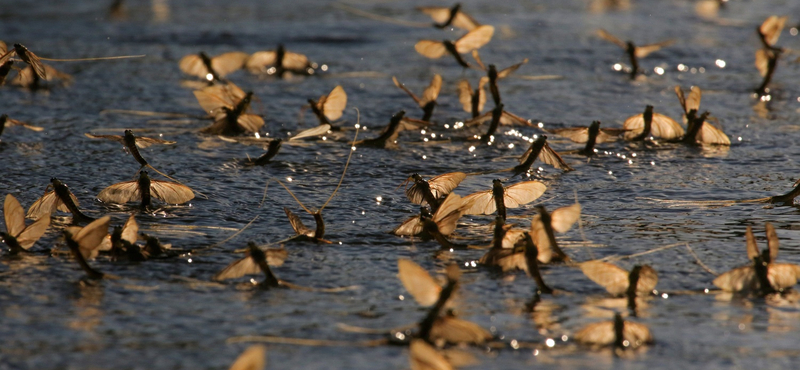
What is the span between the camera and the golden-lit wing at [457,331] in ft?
6.17

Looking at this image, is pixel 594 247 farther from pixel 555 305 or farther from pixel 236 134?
pixel 236 134

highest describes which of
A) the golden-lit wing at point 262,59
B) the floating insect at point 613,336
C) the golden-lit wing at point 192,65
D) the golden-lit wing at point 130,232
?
the golden-lit wing at point 262,59

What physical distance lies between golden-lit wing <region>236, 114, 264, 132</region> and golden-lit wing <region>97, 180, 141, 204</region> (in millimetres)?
1035

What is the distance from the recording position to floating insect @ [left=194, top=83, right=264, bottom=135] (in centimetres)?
375

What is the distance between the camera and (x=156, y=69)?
5219 mm

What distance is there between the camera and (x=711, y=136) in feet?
12.1

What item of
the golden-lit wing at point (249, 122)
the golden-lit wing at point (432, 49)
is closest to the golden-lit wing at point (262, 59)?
the golden-lit wing at point (432, 49)

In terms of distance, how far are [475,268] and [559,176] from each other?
3.38ft

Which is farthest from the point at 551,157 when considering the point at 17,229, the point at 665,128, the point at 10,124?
the point at 10,124

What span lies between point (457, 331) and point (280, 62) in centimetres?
340

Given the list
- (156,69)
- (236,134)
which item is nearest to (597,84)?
(236,134)

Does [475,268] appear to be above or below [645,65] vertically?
below

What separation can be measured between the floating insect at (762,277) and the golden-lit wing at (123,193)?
5.68ft

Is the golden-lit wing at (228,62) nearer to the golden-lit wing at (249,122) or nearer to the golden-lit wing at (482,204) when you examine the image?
the golden-lit wing at (249,122)
